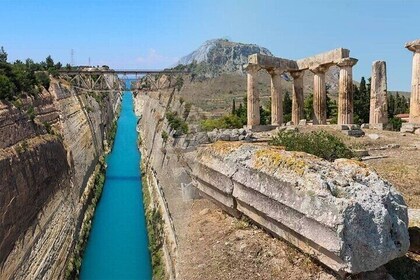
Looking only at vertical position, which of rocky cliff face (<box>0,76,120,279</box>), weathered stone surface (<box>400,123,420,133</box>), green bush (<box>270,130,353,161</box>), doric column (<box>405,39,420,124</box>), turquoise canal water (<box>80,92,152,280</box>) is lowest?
turquoise canal water (<box>80,92,152,280</box>)

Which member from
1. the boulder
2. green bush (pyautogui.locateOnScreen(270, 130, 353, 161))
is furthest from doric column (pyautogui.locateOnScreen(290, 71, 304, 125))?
green bush (pyautogui.locateOnScreen(270, 130, 353, 161))

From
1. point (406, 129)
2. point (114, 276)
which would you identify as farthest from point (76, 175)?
point (406, 129)

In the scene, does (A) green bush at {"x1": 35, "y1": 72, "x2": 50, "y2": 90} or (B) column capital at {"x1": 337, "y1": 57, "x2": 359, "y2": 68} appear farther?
(A) green bush at {"x1": 35, "y1": 72, "x2": 50, "y2": 90}

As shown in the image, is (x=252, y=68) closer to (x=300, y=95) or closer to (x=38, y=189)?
(x=300, y=95)

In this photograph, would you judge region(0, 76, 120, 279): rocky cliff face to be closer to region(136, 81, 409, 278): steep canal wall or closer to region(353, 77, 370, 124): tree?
region(136, 81, 409, 278): steep canal wall

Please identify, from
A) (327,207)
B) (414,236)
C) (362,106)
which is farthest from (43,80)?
(327,207)

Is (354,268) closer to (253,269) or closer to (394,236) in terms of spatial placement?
(394,236)
